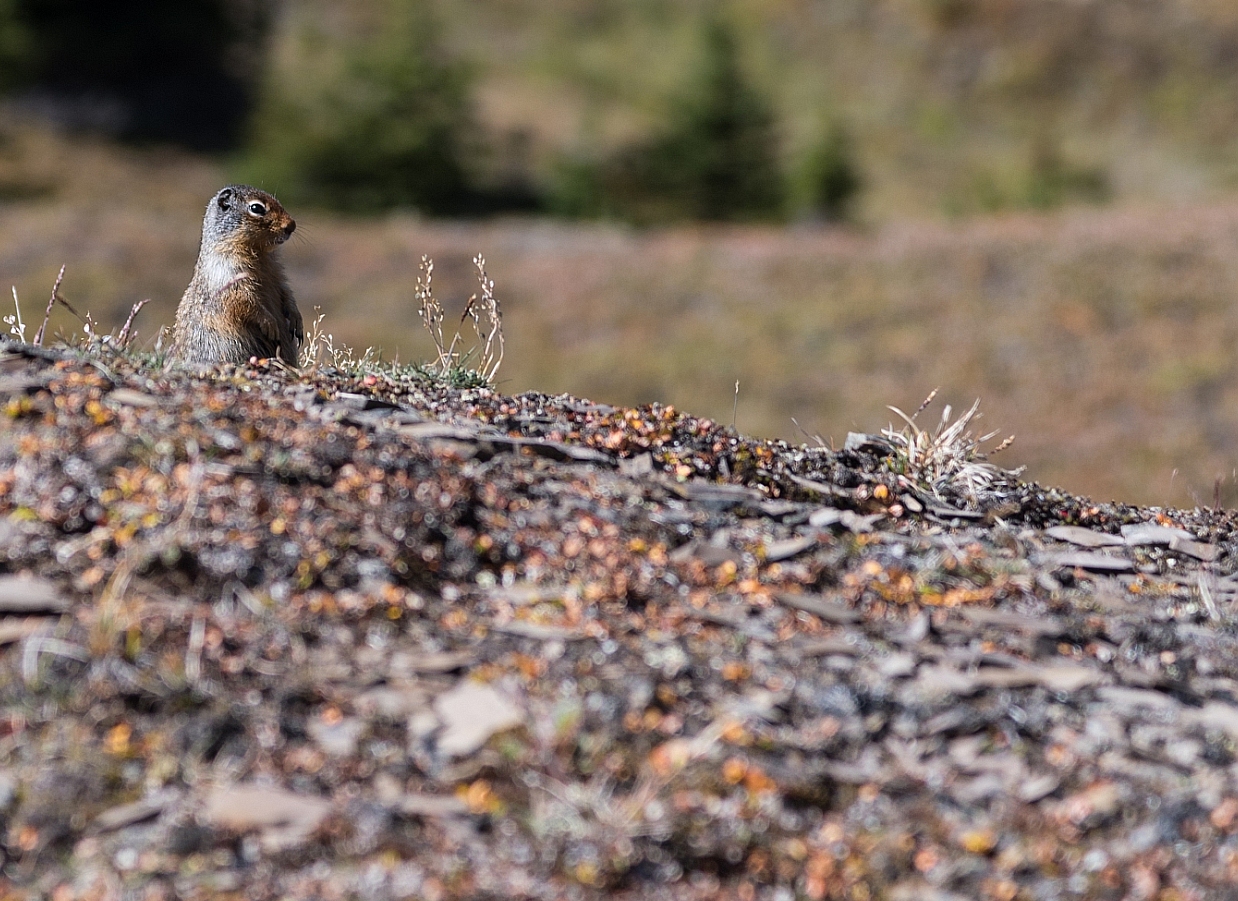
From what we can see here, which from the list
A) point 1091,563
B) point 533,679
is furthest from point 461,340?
point 1091,563

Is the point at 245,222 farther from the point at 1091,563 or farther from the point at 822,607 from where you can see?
the point at 1091,563

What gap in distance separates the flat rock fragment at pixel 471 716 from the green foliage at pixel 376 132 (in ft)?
115

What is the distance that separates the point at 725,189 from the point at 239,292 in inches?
1269

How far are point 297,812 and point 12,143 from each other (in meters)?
44.4

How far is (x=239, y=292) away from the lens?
620 centimetres

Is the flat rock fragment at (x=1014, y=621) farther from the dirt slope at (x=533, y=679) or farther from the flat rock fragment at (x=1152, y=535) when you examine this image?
the flat rock fragment at (x=1152, y=535)

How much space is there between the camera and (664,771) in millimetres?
2879

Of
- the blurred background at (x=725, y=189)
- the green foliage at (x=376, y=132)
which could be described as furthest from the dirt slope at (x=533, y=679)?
the green foliage at (x=376, y=132)

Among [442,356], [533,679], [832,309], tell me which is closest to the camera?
[533,679]

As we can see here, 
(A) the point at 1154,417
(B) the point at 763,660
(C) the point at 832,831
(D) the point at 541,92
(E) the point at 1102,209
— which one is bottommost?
(C) the point at 832,831

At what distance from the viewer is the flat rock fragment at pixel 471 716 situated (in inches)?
115


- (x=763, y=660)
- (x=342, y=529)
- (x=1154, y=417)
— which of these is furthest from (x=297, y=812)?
(x=1154, y=417)

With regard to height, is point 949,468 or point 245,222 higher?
point 245,222

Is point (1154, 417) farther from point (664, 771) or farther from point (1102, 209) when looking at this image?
point (664, 771)
